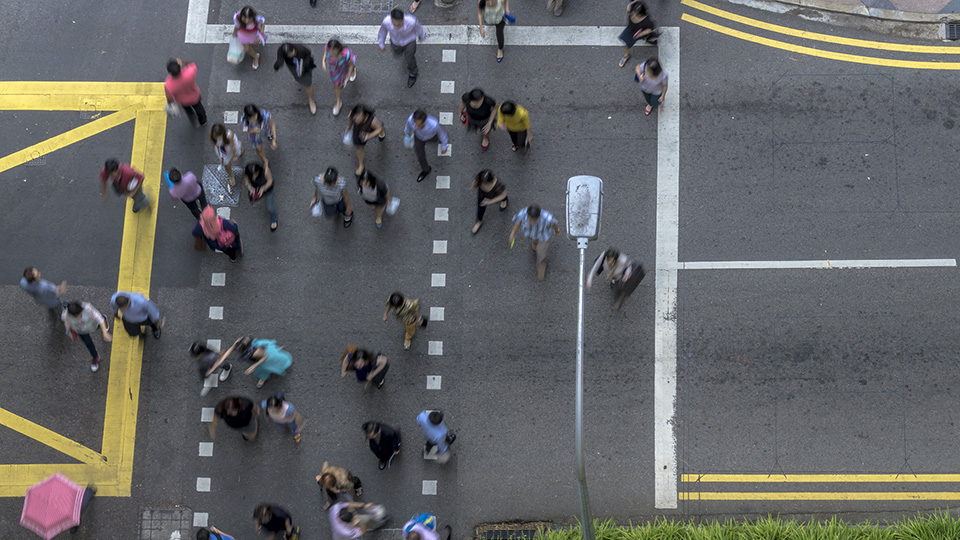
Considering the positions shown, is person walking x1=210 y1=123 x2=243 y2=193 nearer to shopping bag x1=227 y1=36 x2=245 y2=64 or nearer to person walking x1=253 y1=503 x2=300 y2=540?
shopping bag x1=227 y1=36 x2=245 y2=64

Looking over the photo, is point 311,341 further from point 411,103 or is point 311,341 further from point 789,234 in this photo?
point 789,234

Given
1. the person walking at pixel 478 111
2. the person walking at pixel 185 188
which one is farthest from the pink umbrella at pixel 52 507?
the person walking at pixel 478 111

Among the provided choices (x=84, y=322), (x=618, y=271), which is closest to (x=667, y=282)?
(x=618, y=271)

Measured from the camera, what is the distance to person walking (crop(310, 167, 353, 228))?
11.5 meters

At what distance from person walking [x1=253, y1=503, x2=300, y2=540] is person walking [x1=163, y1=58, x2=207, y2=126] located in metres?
6.18

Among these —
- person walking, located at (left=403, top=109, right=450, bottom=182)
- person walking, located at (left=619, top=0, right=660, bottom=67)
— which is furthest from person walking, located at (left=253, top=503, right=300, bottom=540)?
person walking, located at (left=619, top=0, right=660, bottom=67)

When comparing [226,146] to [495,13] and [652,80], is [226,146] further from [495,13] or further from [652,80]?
[652,80]

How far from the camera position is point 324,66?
43.7 ft

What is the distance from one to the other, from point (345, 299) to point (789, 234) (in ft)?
22.8

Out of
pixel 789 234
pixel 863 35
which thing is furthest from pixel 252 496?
pixel 863 35

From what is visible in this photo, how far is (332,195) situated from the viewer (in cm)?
1176

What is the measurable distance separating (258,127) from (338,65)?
157 cm

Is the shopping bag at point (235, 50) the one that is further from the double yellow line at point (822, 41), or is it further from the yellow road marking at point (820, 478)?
the yellow road marking at point (820, 478)

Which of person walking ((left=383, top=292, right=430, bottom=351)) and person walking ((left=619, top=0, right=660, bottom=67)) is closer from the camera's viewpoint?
person walking ((left=383, top=292, right=430, bottom=351))
